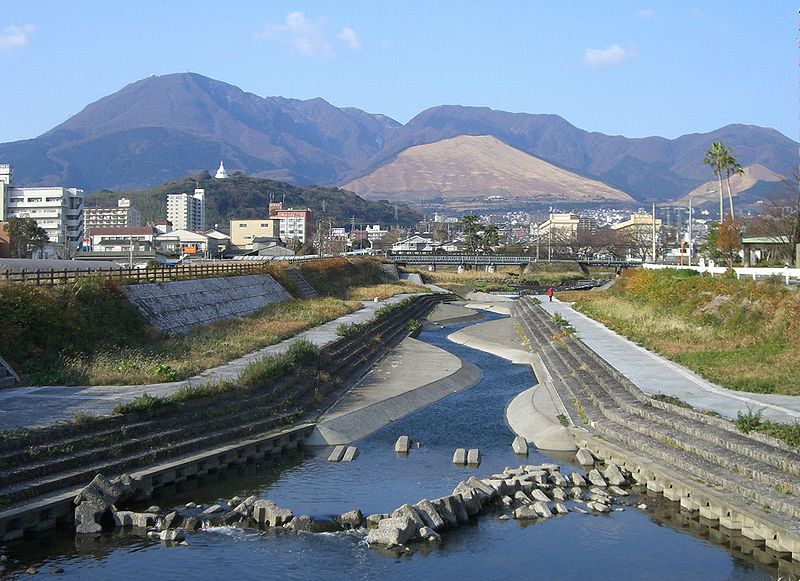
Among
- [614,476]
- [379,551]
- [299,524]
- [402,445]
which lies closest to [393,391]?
[402,445]

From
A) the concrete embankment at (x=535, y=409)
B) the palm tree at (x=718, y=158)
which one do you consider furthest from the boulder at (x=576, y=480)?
the palm tree at (x=718, y=158)

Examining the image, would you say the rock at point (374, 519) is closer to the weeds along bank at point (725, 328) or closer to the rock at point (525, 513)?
the rock at point (525, 513)

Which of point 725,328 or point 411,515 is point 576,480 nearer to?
point 411,515

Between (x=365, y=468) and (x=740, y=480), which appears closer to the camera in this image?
(x=740, y=480)

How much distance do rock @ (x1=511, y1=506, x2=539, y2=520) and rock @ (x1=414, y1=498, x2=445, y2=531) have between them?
1905mm

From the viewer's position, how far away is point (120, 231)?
479ft

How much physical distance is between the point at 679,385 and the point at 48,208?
120562 millimetres

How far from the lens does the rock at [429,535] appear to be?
18062 millimetres

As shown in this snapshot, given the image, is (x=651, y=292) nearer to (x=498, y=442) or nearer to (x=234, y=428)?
(x=498, y=442)

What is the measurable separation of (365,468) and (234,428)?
13.2ft

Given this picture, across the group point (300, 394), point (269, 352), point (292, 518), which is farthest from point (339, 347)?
point (292, 518)

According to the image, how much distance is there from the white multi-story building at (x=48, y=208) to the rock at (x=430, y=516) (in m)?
121

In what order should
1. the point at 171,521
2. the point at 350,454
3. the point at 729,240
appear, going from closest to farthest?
the point at 171,521
the point at 350,454
the point at 729,240

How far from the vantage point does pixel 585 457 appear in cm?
2400
